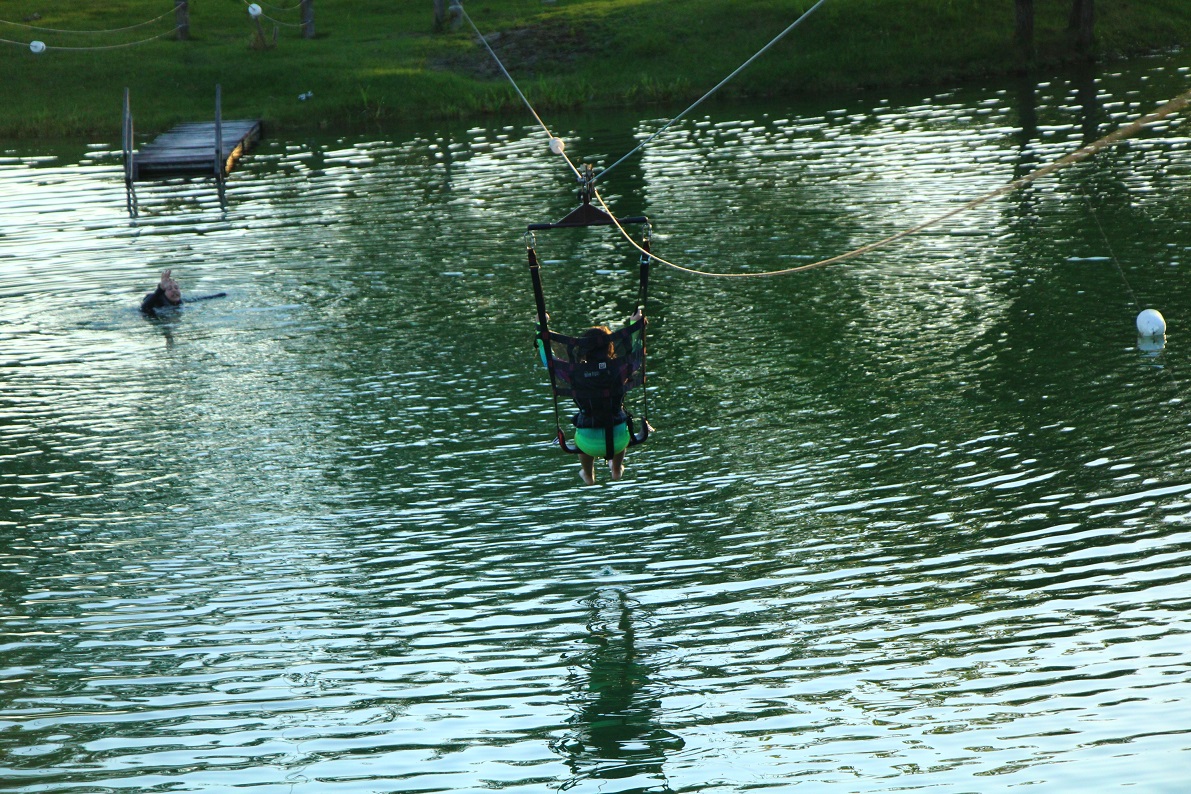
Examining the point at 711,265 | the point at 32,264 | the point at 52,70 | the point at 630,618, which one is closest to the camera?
the point at 630,618

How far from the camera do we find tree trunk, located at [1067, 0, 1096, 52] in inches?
2108

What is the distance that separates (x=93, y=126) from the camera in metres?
50.6

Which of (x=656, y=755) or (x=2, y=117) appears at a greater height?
(x=2, y=117)

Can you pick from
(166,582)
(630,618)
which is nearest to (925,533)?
(630,618)

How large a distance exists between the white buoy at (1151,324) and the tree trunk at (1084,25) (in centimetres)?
3822

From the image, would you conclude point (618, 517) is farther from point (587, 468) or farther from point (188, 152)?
point (188, 152)

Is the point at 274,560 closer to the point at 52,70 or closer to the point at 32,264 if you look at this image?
the point at 32,264

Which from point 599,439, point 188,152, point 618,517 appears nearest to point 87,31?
point 188,152

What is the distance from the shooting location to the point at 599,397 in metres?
13.2

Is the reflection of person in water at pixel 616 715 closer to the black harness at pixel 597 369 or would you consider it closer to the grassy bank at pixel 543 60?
the black harness at pixel 597 369

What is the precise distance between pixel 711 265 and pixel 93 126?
114 feet

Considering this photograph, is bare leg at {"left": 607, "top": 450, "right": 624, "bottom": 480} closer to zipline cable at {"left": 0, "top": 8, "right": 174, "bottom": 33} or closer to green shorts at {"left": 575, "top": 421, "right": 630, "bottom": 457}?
green shorts at {"left": 575, "top": 421, "right": 630, "bottom": 457}

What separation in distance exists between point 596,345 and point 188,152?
30934 millimetres

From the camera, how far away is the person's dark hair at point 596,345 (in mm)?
12977
